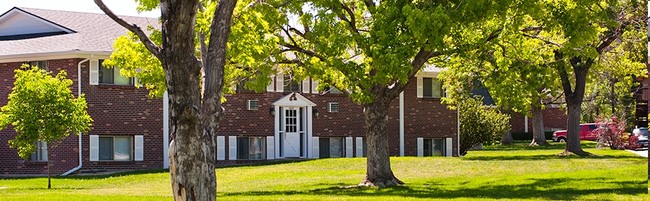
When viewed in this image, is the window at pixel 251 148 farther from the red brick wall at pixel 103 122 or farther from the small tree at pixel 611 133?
the small tree at pixel 611 133

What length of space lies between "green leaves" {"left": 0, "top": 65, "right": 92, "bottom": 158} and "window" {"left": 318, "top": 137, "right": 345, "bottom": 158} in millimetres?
16752

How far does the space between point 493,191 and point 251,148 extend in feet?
72.2

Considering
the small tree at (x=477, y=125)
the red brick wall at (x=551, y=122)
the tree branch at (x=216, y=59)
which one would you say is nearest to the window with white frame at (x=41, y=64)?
the small tree at (x=477, y=125)

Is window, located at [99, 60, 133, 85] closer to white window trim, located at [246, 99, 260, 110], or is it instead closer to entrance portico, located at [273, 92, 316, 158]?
white window trim, located at [246, 99, 260, 110]

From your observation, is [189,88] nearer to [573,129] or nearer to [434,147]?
[573,129]

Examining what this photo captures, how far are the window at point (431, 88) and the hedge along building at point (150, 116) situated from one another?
44mm

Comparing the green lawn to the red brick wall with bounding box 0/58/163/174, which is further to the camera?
the red brick wall with bounding box 0/58/163/174

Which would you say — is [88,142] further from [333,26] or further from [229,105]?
[333,26]

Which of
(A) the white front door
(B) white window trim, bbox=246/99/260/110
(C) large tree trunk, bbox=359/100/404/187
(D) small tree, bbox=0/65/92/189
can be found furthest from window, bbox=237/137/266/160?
(C) large tree trunk, bbox=359/100/404/187

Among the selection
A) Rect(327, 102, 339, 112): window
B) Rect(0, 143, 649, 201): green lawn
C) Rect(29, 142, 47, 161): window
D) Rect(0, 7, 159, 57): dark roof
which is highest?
Rect(0, 7, 159, 57): dark roof

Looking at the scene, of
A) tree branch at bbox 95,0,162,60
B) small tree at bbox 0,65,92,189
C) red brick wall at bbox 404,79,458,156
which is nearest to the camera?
tree branch at bbox 95,0,162,60

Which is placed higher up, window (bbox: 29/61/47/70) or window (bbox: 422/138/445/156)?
window (bbox: 29/61/47/70)

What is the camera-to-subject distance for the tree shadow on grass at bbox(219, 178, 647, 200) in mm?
24062

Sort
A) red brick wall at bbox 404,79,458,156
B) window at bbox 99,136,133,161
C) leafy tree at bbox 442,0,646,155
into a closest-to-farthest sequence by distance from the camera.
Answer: leafy tree at bbox 442,0,646,155 < window at bbox 99,136,133,161 < red brick wall at bbox 404,79,458,156
